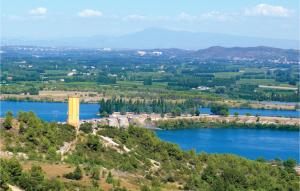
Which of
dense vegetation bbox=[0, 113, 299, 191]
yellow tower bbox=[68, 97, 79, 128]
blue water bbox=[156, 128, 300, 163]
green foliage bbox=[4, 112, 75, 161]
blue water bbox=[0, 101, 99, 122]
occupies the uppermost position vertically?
yellow tower bbox=[68, 97, 79, 128]

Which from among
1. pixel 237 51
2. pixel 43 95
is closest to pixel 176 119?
pixel 43 95

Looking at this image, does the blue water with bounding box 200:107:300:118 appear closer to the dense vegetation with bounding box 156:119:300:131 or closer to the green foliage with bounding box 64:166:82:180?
the dense vegetation with bounding box 156:119:300:131

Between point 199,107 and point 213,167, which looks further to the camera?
point 199,107

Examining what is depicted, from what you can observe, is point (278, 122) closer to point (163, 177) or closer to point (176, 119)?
point (176, 119)

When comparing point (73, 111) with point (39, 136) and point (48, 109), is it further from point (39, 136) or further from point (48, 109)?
point (48, 109)

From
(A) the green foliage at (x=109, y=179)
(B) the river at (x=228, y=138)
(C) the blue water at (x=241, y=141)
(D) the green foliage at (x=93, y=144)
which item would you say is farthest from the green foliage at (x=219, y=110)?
(A) the green foliage at (x=109, y=179)

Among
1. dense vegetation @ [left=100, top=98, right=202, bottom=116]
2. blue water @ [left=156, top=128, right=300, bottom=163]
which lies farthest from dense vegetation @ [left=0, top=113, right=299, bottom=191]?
dense vegetation @ [left=100, top=98, right=202, bottom=116]
